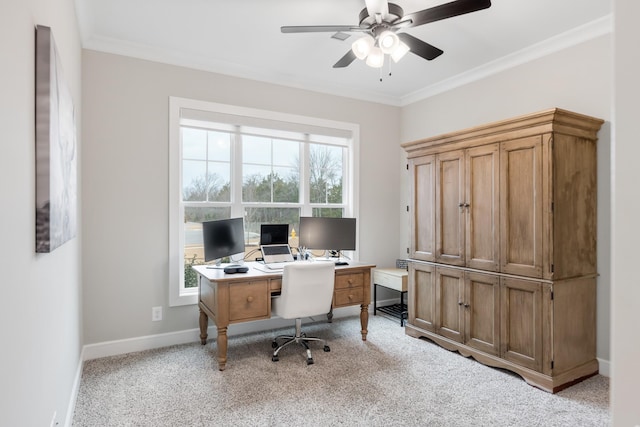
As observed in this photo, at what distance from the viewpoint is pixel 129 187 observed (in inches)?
126

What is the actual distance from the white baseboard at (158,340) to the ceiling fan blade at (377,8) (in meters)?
2.99

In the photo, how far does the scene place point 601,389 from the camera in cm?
257

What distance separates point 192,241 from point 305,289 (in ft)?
4.26

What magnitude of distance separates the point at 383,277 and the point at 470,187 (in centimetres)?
161

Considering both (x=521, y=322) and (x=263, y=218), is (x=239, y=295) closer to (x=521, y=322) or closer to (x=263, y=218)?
(x=263, y=218)

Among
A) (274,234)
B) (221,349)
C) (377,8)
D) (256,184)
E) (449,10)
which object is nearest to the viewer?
(449,10)

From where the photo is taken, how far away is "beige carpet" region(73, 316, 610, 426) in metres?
2.22

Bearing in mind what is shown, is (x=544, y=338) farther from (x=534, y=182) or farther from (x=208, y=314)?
(x=208, y=314)

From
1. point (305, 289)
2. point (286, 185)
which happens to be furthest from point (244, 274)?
point (286, 185)

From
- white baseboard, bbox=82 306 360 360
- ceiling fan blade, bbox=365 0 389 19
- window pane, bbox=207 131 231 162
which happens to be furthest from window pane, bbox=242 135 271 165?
ceiling fan blade, bbox=365 0 389 19

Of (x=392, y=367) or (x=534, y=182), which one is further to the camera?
(x=392, y=367)
